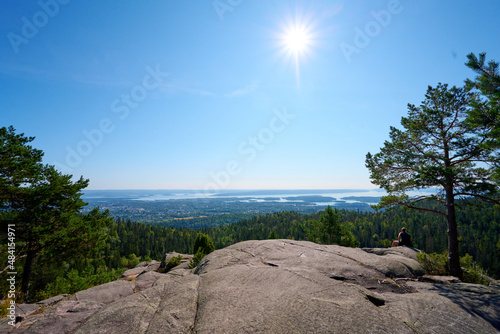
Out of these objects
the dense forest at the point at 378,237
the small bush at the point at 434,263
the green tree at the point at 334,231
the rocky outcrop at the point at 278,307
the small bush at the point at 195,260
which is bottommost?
the dense forest at the point at 378,237

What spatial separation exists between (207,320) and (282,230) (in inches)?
4965

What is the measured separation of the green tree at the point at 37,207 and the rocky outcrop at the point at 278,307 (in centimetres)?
993

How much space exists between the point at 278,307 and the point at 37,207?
62.6 feet

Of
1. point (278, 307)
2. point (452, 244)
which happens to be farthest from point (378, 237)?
point (278, 307)

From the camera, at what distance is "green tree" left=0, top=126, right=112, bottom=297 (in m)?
13.6

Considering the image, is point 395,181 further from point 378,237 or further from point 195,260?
point 378,237

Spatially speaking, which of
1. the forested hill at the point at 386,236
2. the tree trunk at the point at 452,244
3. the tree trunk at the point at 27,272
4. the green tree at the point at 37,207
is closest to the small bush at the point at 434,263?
the tree trunk at the point at 452,244

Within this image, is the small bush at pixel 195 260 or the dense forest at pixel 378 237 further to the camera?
the dense forest at pixel 378 237

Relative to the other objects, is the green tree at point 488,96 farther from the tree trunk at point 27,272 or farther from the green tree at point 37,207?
the tree trunk at point 27,272

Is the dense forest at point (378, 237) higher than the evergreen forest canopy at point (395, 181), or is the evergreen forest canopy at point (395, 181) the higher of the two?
the evergreen forest canopy at point (395, 181)

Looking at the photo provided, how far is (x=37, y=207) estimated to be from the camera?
14984mm

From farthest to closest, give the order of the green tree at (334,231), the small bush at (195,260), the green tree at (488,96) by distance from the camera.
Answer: the green tree at (334,231) < the small bush at (195,260) < the green tree at (488,96)

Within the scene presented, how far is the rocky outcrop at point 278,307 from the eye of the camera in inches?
179

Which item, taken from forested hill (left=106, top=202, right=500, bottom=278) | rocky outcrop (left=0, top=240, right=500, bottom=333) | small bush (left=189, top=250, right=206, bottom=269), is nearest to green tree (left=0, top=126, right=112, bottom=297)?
small bush (left=189, top=250, right=206, bottom=269)
